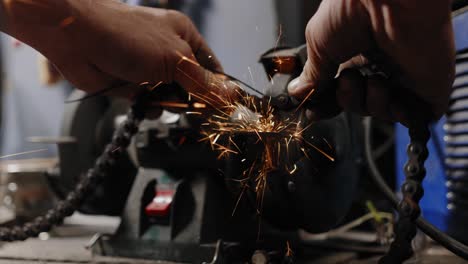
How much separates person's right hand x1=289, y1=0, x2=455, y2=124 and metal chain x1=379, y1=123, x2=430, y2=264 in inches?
2.6

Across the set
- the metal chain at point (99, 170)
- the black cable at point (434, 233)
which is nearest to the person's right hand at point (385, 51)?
the black cable at point (434, 233)

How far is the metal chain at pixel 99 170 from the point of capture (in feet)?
3.34

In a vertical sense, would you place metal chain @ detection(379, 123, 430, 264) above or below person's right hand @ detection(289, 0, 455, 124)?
below

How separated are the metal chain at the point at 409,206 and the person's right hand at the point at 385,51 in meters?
0.07

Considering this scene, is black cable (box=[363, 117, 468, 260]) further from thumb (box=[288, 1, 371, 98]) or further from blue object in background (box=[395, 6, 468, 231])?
thumb (box=[288, 1, 371, 98])

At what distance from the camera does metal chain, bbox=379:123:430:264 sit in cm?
66

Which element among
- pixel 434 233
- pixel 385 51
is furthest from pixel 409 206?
pixel 434 233

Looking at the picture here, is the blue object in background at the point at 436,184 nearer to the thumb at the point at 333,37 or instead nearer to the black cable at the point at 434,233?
the black cable at the point at 434,233

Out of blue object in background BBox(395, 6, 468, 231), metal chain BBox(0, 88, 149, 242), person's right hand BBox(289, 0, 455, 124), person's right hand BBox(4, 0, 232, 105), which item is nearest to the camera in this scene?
person's right hand BBox(289, 0, 455, 124)

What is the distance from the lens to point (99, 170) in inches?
40.6

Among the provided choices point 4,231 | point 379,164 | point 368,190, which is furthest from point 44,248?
point 379,164

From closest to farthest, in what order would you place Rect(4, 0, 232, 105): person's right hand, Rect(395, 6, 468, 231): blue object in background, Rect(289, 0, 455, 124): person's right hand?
Rect(289, 0, 455, 124): person's right hand < Rect(4, 0, 232, 105): person's right hand < Rect(395, 6, 468, 231): blue object in background

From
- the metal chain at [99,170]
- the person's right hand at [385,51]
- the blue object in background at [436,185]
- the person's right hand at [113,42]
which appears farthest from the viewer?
the blue object in background at [436,185]

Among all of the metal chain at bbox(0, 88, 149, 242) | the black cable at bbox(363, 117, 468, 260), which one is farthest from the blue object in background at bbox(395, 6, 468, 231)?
the metal chain at bbox(0, 88, 149, 242)
